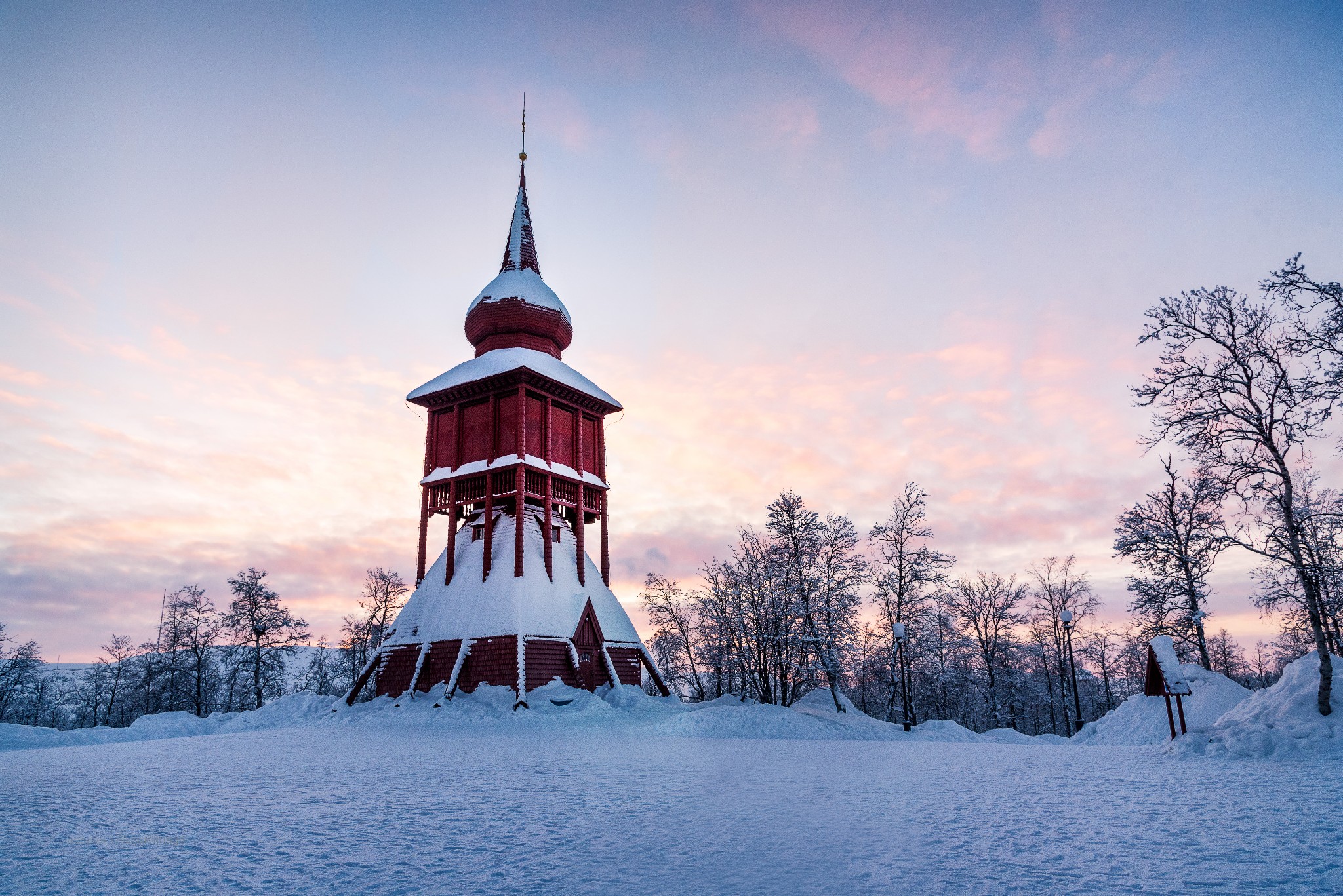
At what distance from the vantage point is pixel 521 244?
37.6 meters

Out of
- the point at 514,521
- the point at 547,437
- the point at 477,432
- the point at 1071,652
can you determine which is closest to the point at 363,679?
the point at 514,521

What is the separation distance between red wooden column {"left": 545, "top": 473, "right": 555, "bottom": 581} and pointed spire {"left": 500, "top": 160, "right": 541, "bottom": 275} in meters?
13.3

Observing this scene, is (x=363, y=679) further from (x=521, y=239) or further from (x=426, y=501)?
(x=521, y=239)

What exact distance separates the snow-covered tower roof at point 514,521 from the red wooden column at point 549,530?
7cm

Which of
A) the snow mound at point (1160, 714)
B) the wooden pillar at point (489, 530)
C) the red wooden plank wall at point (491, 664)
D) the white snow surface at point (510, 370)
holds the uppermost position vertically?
the white snow surface at point (510, 370)

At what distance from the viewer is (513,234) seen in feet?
124

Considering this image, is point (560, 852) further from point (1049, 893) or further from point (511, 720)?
point (511, 720)

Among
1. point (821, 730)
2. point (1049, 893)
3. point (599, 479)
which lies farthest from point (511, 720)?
point (1049, 893)

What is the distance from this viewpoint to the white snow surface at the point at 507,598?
2777 centimetres

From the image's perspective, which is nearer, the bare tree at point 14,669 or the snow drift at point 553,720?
the snow drift at point 553,720

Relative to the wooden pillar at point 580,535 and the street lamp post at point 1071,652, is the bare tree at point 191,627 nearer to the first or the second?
the wooden pillar at point 580,535

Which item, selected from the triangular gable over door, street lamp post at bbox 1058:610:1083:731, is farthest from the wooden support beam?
street lamp post at bbox 1058:610:1083:731

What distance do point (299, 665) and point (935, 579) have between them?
142018 millimetres

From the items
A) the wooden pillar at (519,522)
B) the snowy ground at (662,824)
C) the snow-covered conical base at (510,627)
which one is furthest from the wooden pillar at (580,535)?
the snowy ground at (662,824)
